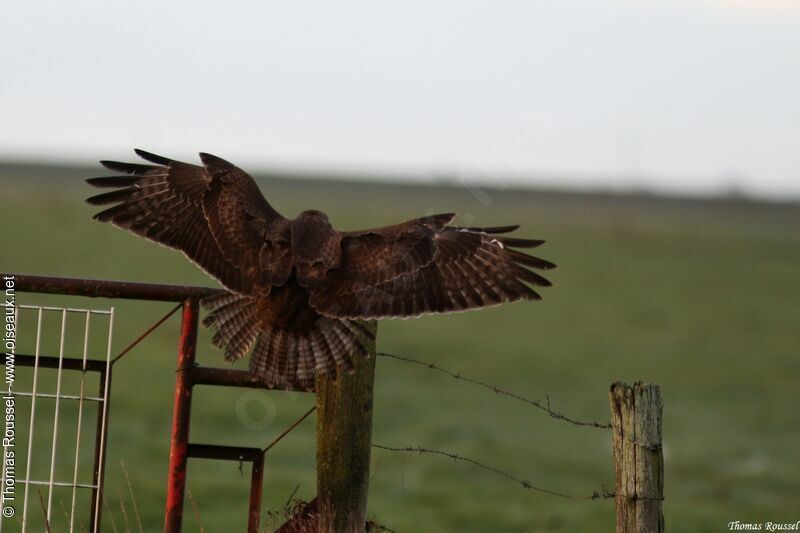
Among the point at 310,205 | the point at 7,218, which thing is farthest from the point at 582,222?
the point at 7,218

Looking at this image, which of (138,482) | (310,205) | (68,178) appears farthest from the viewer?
(68,178)

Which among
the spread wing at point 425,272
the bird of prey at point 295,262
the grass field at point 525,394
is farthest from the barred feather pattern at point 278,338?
the grass field at point 525,394

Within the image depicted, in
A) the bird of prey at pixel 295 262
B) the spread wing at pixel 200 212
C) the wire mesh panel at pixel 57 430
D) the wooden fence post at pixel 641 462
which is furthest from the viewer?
the spread wing at pixel 200 212

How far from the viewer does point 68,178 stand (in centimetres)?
10169

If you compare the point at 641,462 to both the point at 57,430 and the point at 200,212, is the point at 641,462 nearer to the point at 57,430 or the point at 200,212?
the point at 57,430

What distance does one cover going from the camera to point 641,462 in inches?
182

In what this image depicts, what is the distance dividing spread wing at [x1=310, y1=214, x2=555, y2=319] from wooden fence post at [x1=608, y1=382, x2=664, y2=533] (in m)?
1.48

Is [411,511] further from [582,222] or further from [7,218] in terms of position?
[582,222]

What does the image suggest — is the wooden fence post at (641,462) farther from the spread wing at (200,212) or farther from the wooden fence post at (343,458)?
the spread wing at (200,212)

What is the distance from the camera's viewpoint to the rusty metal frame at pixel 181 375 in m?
5.01

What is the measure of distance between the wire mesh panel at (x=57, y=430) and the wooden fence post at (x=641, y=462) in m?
2.19

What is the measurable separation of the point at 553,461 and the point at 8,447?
39.9 feet

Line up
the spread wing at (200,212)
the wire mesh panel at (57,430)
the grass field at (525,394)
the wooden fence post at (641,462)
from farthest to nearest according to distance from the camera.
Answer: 1. the grass field at (525,394)
2. the spread wing at (200,212)
3. the wire mesh panel at (57,430)
4. the wooden fence post at (641,462)

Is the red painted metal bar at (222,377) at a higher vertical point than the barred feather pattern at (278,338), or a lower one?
lower
